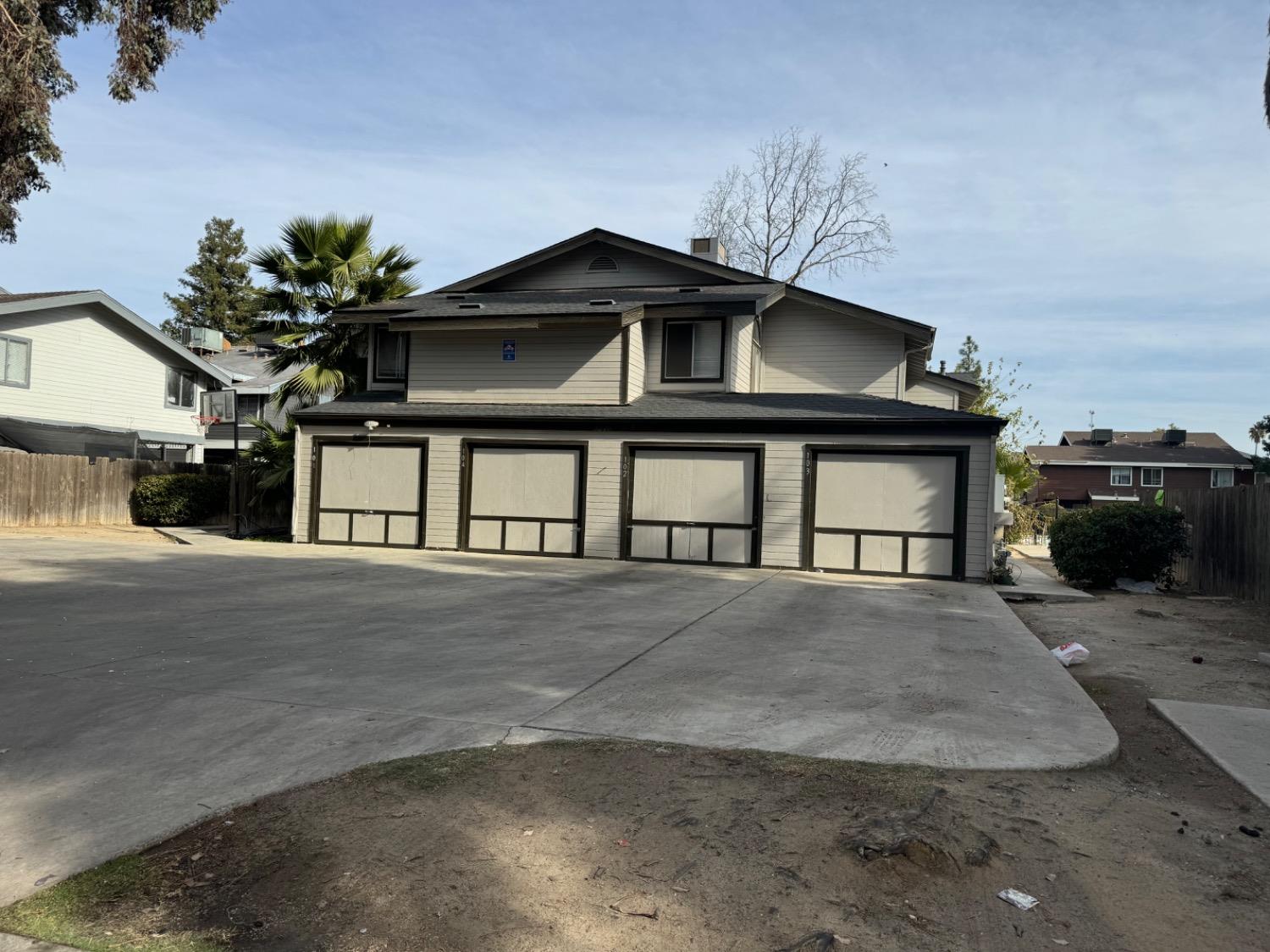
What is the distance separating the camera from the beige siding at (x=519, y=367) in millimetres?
17672

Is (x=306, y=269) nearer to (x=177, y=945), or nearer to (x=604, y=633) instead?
(x=604, y=633)

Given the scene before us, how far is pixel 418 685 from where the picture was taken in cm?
618

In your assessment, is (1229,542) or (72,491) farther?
(72,491)

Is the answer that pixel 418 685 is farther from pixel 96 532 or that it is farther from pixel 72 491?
pixel 72 491

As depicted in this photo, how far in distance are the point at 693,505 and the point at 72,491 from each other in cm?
1579

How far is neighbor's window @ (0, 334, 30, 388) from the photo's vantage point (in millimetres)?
23969

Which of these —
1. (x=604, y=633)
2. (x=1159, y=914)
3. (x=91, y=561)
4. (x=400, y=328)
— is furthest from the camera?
(x=400, y=328)

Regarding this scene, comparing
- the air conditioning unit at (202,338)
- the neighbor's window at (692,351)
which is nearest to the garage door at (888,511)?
the neighbor's window at (692,351)

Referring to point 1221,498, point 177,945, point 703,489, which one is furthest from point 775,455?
point 177,945

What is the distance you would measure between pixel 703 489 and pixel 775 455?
149cm

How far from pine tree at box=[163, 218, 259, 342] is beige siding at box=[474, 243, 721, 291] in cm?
4378

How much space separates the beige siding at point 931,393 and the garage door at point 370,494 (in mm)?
12763

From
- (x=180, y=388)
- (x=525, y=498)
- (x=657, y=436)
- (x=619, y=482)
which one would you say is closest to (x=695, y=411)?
(x=657, y=436)

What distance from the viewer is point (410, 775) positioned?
4246 millimetres
